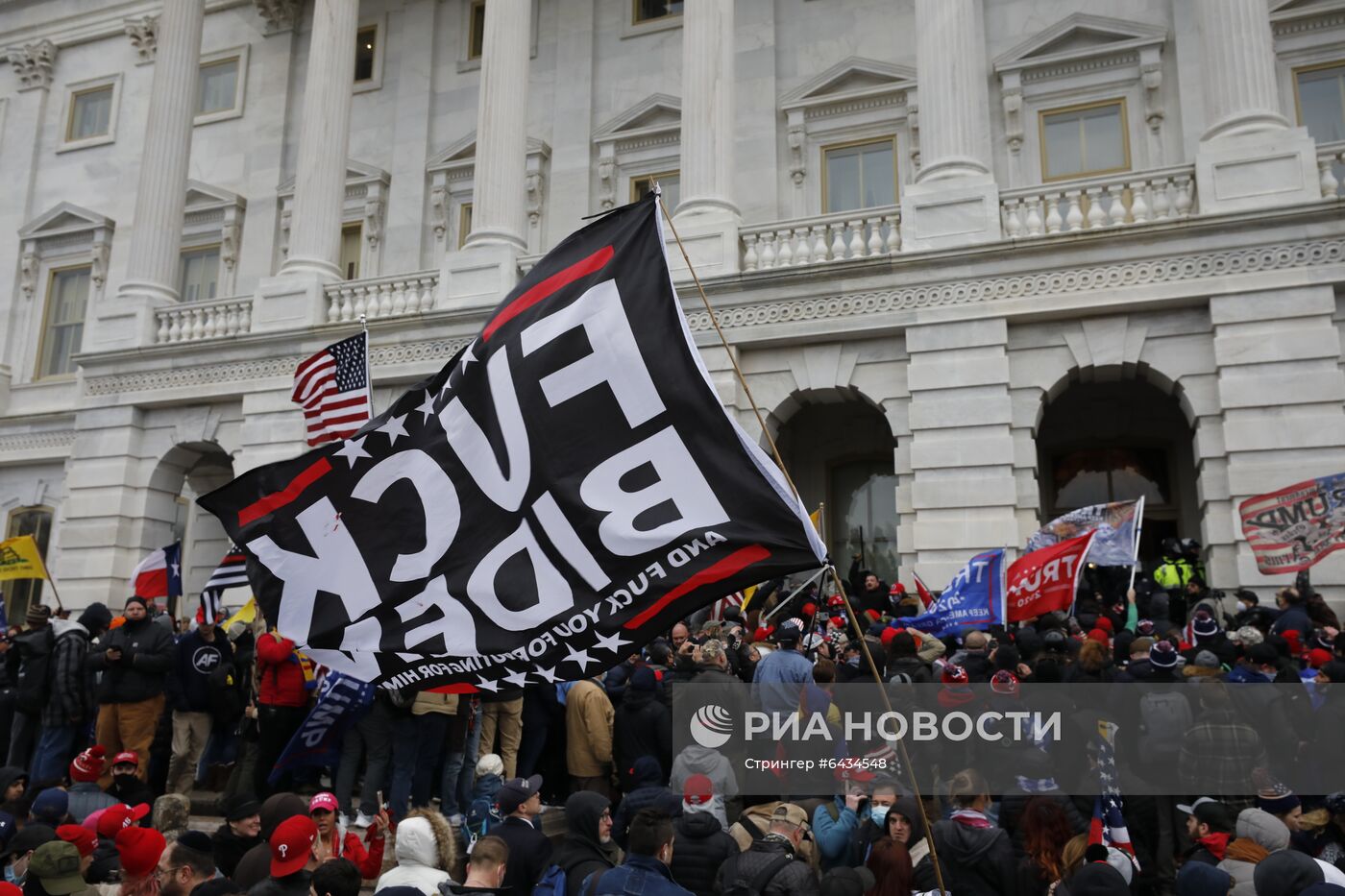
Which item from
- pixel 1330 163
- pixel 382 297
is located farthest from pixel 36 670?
pixel 1330 163

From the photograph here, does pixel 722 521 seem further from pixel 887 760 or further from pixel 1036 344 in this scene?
pixel 1036 344

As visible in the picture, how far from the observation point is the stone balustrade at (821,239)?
18406 mm

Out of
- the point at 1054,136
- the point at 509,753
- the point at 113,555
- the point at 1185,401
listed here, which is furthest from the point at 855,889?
the point at 113,555

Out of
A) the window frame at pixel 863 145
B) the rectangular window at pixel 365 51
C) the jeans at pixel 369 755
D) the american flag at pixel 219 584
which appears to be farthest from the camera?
the rectangular window at pixel 365 51

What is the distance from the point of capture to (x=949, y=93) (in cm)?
1856

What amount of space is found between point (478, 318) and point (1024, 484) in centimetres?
1022

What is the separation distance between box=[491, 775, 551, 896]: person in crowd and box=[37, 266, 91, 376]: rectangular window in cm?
2646

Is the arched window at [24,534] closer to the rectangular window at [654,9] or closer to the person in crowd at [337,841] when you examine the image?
the rectangular window at [654,9]

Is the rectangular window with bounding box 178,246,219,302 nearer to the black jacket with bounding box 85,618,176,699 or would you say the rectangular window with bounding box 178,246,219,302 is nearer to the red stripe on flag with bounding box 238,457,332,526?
the black jacket with bounding box 85,618,176,699

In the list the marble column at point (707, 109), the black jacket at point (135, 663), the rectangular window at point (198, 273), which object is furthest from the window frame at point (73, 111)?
the black jacket at point (135, 663)

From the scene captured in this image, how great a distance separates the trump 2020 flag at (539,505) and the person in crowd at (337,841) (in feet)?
3.94

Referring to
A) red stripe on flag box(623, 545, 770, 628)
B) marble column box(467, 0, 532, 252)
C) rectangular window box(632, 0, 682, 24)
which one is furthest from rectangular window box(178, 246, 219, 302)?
red stripe on flag box(623, 545, 770, 628)

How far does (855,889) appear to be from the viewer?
233 inches

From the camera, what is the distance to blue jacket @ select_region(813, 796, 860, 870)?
7.54 m
